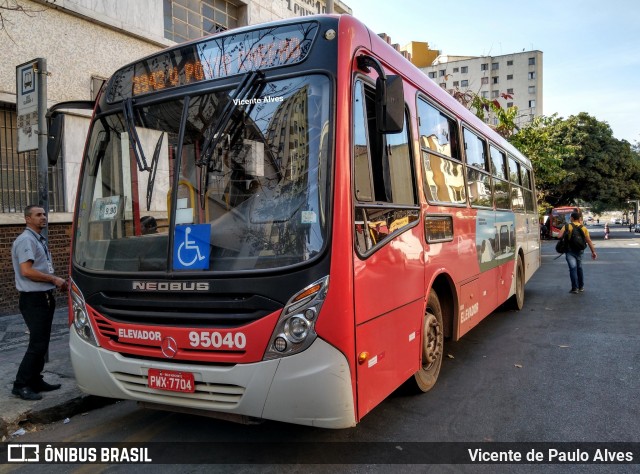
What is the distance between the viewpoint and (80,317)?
12.7 ft

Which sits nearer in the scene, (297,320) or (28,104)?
(297,320)

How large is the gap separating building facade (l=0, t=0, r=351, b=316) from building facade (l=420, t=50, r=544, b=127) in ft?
257

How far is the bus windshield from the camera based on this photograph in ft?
10.8

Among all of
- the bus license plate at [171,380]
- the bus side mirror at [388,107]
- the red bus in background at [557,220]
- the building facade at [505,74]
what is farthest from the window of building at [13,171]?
the building facade at [505,74]

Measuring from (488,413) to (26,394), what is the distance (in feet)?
13.4

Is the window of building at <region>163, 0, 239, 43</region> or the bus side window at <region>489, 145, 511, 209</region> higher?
the window of building at <region>163, 0, 239, 43</region>

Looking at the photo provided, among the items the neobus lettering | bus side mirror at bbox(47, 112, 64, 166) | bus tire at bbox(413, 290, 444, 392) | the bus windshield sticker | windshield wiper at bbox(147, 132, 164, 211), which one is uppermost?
bus side mirror at bbox(47, 112, 64, 166)

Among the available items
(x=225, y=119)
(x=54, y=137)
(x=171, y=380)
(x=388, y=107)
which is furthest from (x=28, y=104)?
(x=388, y=107)

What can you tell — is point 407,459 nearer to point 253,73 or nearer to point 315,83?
point 315,83

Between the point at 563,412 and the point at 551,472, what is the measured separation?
1160 mm

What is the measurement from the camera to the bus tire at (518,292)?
30.9ft

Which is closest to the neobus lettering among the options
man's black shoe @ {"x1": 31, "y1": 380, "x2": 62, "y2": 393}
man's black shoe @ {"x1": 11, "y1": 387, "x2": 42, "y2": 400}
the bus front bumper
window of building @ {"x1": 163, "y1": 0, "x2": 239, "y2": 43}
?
→ the bus front bumper

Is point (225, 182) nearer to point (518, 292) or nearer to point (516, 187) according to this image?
point (518, 292)

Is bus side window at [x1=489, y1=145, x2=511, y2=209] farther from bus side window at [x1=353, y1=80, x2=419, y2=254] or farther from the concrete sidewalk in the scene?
the concrete sidewalk
